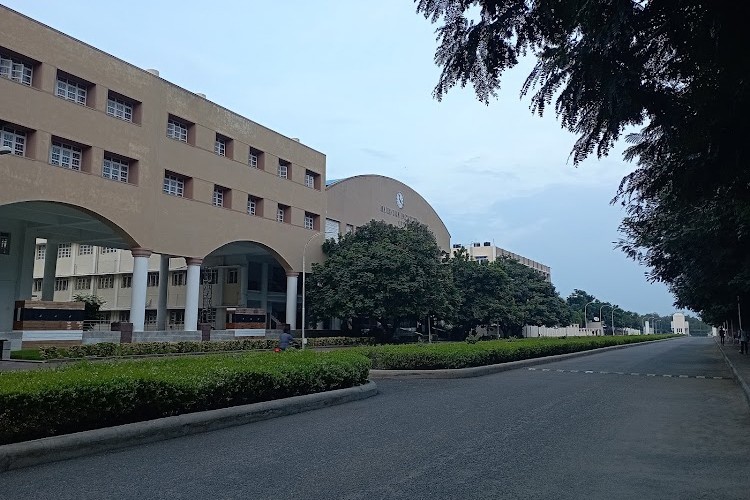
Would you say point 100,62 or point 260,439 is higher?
point 100,62

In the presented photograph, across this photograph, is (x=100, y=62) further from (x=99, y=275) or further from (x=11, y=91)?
(x=99, y=275)

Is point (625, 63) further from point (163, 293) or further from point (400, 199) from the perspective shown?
point (400, 199)

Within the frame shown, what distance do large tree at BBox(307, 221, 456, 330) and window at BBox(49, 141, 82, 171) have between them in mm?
17042

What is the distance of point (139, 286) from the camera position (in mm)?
29656

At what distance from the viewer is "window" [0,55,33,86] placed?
24062 mm

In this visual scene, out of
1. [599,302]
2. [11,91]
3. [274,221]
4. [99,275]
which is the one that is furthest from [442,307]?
[599,302]

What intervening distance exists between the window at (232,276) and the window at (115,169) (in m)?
17.4

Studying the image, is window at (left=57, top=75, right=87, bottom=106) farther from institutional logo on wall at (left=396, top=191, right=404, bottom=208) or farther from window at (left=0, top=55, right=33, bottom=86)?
institutional logo on wall at (left=396, top=191, right=404, bottom=208)

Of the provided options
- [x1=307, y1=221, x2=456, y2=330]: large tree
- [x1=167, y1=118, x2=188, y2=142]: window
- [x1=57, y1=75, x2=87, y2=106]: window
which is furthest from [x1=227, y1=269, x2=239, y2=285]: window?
[x1=57, y1=75, x2=87, y2=106]: window

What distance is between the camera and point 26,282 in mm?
32062

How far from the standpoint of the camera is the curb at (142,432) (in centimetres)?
596

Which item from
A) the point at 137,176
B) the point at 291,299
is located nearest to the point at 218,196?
the point at 137,176

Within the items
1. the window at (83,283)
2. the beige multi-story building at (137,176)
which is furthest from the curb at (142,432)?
the window at (83,283)

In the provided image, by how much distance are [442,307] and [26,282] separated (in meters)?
25.3
